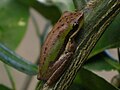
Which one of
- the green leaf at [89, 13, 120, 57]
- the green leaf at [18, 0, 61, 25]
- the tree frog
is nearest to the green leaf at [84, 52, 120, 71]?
the green leaf at [89, 13, 120, 57]

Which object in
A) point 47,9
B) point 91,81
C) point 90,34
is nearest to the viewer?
point 90,34

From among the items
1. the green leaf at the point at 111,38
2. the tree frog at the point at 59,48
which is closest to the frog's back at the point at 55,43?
the tree frog at the point at 59,48

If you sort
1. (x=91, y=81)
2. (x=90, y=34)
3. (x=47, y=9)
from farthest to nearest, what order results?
1. (x=47, y=9)
2. (x=91, y=81)
3. (x=90, y=34)

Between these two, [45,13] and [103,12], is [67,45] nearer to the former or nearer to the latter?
[103,12]

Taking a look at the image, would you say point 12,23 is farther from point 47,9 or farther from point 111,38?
point 111,38

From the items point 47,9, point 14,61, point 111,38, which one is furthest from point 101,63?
point 47,9

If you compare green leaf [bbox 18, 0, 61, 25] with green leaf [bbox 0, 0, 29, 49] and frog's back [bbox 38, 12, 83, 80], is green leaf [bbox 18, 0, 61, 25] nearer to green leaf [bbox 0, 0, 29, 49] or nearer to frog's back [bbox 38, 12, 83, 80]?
green leaf [bbox 0, 0, 29, 49]

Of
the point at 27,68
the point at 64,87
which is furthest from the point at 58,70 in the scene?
the point at 27,68
